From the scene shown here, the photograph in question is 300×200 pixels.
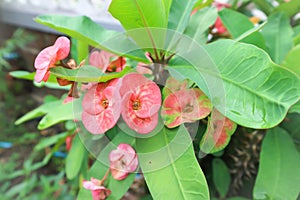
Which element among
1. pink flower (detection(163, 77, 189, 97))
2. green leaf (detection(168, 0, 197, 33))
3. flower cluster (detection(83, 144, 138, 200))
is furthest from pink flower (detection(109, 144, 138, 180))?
green leaf (detection(168, 0, 197, 33))

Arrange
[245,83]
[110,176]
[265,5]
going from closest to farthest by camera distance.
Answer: [245,83], [110,176], [265,5]

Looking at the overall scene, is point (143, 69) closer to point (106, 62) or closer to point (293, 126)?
point (106, 62)

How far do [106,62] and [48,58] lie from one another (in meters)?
0.12

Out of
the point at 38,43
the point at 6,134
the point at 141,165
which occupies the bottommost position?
the point at 6,134

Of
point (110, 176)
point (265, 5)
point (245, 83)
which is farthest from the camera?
point (265, 5)

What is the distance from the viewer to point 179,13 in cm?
60

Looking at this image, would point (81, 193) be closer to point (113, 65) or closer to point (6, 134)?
point (113, 65)

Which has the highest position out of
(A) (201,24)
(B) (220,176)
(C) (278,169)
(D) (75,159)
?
(A) (201,24)

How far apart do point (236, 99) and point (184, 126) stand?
0.08 metres

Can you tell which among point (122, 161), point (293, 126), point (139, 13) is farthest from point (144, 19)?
point (293, 126)

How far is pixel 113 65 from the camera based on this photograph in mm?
582

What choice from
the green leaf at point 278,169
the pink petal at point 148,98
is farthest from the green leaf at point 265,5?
the pink petal at point 148,98

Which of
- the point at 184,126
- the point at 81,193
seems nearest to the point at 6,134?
the point at 81,193

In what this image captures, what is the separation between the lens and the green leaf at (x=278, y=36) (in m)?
0.63
